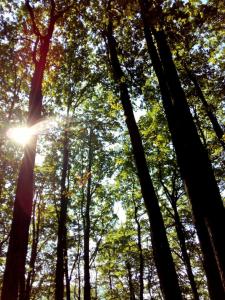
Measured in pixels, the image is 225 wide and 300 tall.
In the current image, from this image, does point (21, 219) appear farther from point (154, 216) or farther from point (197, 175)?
point (197, 175)

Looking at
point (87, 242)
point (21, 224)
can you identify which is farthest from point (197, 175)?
point (87, 242)

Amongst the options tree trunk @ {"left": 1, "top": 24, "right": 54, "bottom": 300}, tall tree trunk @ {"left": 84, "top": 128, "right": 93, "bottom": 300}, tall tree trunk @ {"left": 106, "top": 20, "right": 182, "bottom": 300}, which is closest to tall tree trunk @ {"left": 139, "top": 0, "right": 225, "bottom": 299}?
tall tree trunk @ {"left": 106, "top": 20, "right": 182, "bottom": 300}

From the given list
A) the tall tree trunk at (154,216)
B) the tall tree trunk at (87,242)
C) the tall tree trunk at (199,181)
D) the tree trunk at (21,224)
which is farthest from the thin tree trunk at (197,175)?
the tall tree trunk at (87,242)

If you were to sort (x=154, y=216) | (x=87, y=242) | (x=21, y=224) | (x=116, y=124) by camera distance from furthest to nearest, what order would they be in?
(x=87, y=242), (x=116, y=124), (x=154, y=216), (x=21, y=224)

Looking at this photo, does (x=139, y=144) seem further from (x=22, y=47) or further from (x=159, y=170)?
(x=159, y=170)

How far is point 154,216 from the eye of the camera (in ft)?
31.0

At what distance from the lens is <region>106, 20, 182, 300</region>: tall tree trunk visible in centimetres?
827

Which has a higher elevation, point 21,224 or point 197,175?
point 21,224

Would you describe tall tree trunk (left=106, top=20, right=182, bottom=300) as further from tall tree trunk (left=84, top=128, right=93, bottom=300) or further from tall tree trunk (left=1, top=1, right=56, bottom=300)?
tall tree trunk (left=84, top=128, right=93, bottom=300)

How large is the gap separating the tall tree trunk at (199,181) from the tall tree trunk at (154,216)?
2.27m

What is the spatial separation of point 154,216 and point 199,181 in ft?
14.5

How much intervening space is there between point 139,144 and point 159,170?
13.5 meters

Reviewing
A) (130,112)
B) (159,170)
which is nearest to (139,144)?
(130,112)

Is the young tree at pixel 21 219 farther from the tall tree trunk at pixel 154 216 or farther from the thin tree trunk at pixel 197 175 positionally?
the thin tree trunk at pixel 197 175
